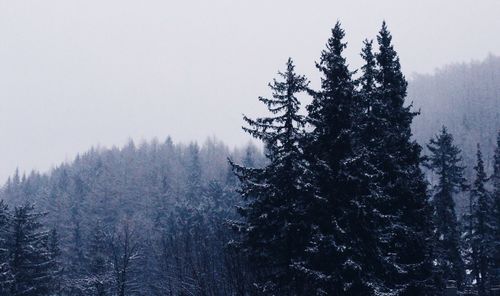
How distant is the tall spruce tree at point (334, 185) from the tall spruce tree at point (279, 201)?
26.5 inches

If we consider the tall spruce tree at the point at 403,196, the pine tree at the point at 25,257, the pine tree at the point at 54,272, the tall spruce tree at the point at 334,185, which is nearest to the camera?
the tall spruce tree at the point at 334,185

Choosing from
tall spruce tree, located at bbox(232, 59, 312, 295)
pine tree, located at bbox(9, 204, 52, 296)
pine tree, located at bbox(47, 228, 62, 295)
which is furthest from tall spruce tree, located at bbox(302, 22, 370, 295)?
pine tree, located at bbox(47, 228, 62, 295)

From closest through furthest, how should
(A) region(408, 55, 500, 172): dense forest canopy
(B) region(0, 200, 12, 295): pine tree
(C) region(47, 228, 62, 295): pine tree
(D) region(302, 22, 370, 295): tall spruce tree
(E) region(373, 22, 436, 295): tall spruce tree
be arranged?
(D) region(302, 22, 370, 295): tall spruce tree
(E) region(373, 22, 436, 295): tall spruce tree
(B) region(0, 200, 12, 295): pine tree
(C) region(47, 228, 62, 295): pine tree
(A) region(408, 55, 500, 172): dense forest canopy

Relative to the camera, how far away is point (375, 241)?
16125 millimetres

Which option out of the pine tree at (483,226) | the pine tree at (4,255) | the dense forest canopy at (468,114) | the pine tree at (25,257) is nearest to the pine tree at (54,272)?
the pine tree at (25,257)

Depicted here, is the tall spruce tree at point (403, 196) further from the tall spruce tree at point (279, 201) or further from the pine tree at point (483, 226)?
the pine tree at point (483, 226)

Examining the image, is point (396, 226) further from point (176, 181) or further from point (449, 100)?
point (449, 100)

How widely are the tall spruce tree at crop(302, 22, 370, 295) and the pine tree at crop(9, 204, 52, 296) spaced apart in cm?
2281

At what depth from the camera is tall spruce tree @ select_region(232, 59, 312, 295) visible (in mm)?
17156

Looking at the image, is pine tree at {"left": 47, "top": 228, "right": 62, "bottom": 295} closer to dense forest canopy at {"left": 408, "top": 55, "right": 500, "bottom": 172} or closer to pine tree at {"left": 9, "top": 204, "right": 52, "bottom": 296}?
pine tree at {"left": 9, "top": 204, "right": 52, "bottom": 296}

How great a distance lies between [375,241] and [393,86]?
26.8 feet

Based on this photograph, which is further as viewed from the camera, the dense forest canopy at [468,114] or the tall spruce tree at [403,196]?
the dense forest canopy at [468,114]

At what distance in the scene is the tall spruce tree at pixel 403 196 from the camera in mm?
18891

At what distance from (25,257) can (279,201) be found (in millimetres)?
21466
